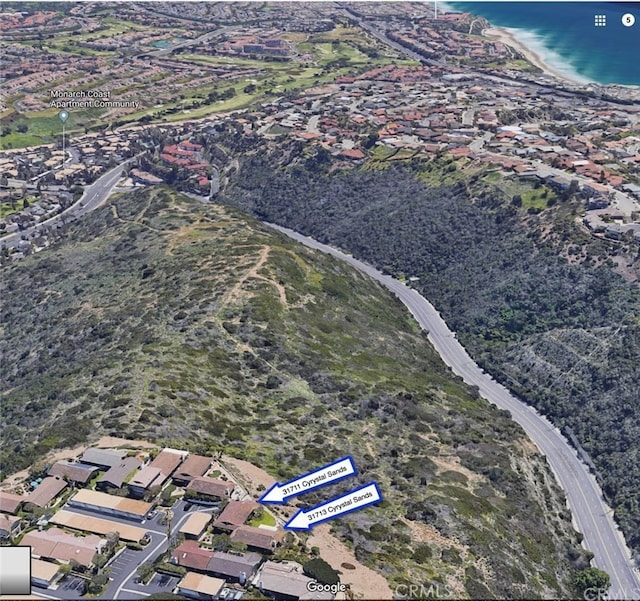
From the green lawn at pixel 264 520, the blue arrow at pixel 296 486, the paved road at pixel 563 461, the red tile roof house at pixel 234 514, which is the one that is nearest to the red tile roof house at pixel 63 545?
the red tile roof house at pixel 234 514

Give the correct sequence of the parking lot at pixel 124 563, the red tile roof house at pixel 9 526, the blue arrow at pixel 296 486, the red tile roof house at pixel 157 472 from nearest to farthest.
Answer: the parking lot at pixel 124 563 < the red tile roof house at pixel 9 526 < the red tile roof house at pixel 157 472 < the blue arrow at pixel 296 486

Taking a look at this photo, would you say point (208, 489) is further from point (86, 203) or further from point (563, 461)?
point (86, 203)

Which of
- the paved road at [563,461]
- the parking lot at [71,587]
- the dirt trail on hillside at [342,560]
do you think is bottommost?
the paved road at [563,461]

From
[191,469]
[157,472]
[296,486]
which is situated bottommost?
[296,486]

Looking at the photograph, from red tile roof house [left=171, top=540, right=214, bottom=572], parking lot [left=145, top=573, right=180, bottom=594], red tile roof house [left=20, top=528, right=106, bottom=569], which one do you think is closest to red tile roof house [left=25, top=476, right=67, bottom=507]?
red tile roof house [left=20, top=528, right=106, bottom=569]

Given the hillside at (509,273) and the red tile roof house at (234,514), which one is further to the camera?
the hillside at (509,273)

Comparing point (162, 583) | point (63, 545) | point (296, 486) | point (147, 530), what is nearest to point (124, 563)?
point (147, 530)

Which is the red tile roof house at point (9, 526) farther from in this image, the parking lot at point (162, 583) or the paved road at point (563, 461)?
the paved road at point (563, 461)
